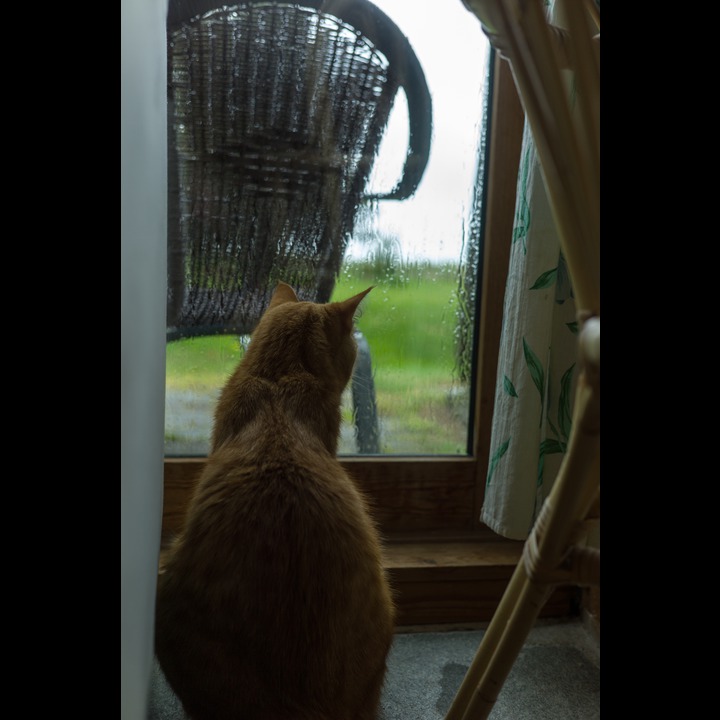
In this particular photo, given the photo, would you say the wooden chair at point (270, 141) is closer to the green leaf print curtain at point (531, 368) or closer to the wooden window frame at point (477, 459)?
the wooden window frame at point (477, 459)

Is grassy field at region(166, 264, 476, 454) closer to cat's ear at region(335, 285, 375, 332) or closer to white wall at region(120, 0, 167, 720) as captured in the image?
cat's ear at region(335, 285, 375, 332)

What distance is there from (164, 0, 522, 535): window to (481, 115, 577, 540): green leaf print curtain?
0.26 m

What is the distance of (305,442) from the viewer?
2.48ft

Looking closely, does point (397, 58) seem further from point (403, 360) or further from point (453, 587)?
point (453, 587)

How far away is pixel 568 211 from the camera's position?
44 centimetres

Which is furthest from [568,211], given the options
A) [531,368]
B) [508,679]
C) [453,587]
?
[453,587]

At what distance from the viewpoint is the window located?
1.22 metres

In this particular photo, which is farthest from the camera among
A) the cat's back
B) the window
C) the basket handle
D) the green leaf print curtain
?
the window

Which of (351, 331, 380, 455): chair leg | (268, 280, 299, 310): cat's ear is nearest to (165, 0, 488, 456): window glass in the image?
(351, 331, 380, 455): chair leg

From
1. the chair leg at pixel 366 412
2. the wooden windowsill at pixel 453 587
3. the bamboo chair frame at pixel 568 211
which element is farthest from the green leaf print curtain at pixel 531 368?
the bamboo chair frame at pixel 568 211

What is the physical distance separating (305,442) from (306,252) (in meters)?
0.56

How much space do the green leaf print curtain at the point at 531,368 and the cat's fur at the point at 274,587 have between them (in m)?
0.34
